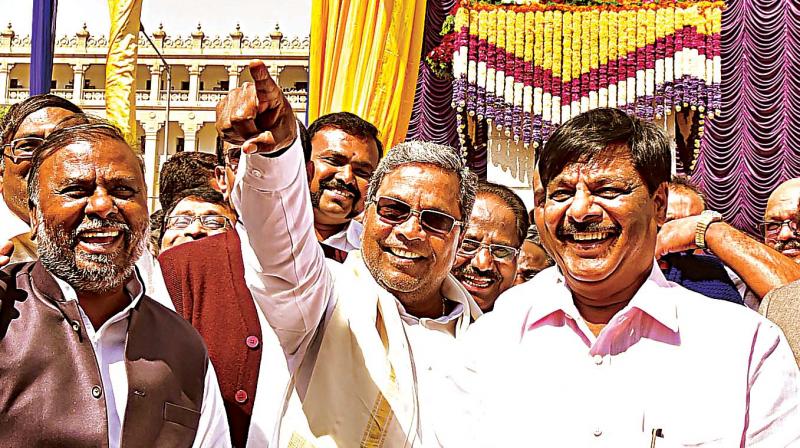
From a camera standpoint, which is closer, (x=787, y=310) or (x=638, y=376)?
(x=638, y=376)

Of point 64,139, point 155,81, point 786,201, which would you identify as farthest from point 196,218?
point 155,81

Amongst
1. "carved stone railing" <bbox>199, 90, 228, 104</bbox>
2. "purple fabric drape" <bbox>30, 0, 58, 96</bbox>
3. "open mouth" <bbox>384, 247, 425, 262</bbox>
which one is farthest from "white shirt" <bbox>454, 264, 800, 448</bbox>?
"carved stone railing" <bbox>199, 90, 228, 104</bbox>

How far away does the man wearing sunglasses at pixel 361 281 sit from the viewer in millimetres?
1965

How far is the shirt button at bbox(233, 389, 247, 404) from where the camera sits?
2434 millimetres

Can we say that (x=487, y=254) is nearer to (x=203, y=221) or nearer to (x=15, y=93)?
(x=203, y=221)

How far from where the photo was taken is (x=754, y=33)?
10031mm

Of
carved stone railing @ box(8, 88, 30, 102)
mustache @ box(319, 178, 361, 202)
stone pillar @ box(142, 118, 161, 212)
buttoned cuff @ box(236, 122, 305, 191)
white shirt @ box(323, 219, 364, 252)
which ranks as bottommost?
stone pillar @ box(142, 118, 161, 212)

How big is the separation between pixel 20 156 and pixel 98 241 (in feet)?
2.81

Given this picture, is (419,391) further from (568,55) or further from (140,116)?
(140,116)

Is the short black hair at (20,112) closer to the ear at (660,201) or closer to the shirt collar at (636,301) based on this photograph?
the shirt collar at (636,301)

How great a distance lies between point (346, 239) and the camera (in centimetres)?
307

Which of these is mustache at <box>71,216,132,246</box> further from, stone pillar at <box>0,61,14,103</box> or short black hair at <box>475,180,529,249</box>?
stone pillar at <box>0,61,14,103</box>

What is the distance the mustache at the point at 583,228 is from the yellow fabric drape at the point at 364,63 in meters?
4.58

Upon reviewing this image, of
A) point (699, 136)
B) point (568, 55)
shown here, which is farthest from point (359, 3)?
point (699, 136)
